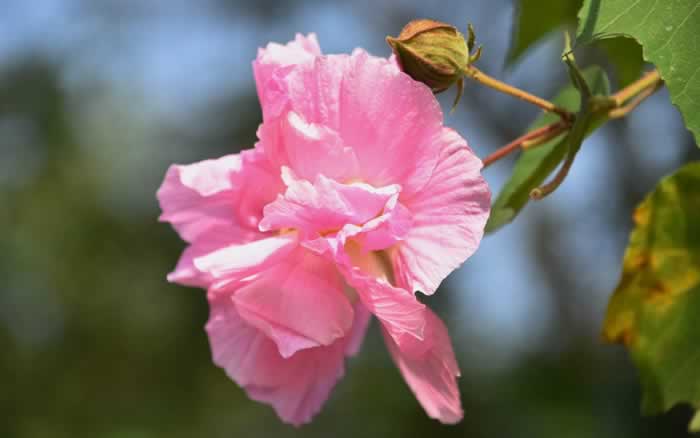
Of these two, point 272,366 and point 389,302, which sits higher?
point 389,302

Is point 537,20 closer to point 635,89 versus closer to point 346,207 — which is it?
point 635,89

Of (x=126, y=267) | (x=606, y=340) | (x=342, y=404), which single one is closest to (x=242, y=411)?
(x=342, y=404)

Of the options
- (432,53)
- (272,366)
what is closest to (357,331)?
(272,366)

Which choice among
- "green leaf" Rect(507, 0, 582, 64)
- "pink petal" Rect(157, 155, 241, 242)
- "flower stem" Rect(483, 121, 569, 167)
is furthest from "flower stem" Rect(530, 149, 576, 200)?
"green leaf" Rect(507, 0, 582, 64)

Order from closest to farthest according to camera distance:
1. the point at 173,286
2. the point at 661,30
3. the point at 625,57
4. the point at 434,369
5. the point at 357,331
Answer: the point at 661,30 → the point at 434,369 → the point at 357,331 → the point at 625,57 → the point at 173,286

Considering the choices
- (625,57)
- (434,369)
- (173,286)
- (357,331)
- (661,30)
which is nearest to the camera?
(661,30)

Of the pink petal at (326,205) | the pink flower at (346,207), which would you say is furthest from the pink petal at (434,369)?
the pink petal at (326,205)

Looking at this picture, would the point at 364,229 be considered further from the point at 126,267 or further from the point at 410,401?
the point at 126,267

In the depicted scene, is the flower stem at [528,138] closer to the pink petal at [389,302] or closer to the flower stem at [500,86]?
the flower stem at [500,86]
